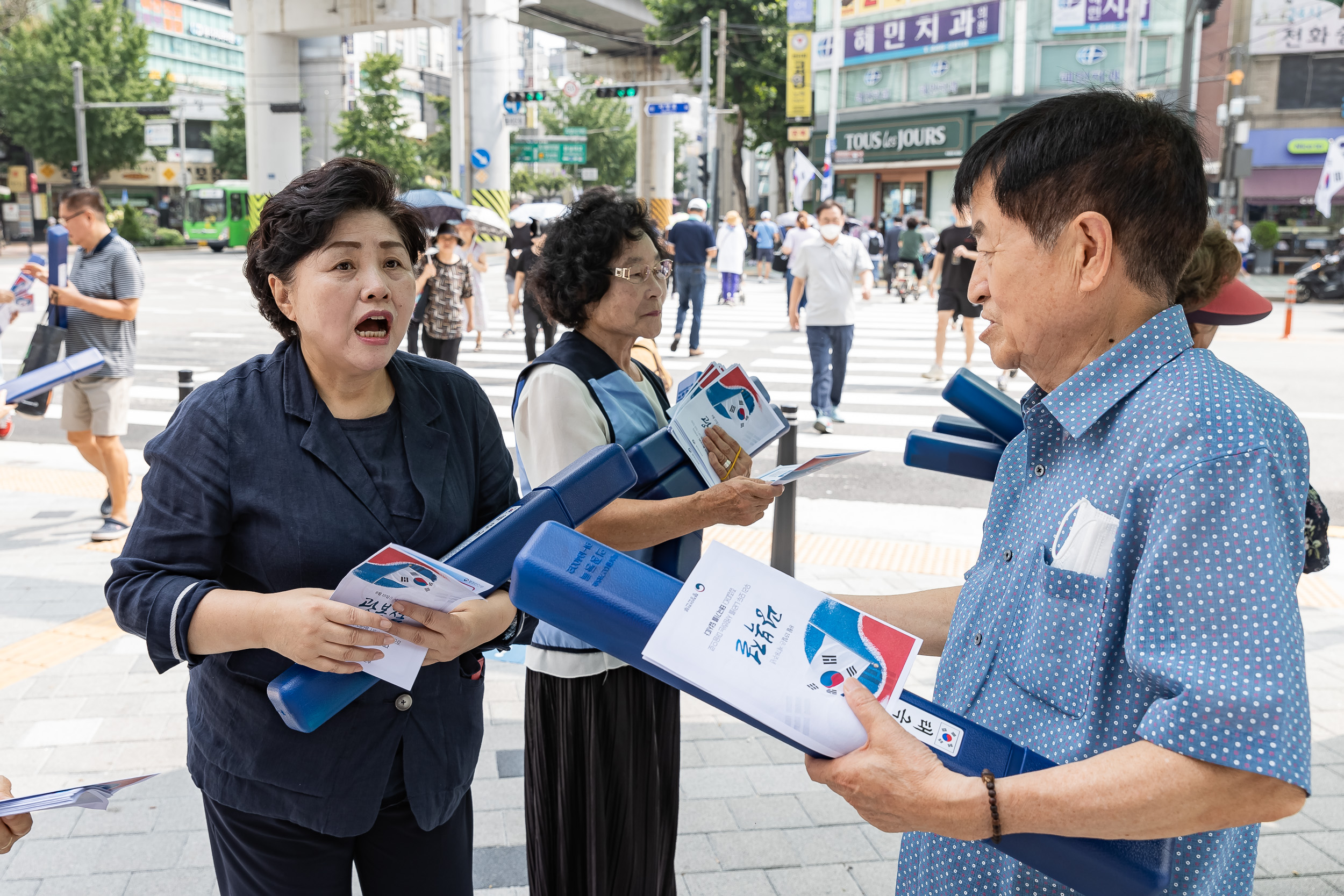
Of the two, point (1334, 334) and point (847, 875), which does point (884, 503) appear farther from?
point (1334, 334)

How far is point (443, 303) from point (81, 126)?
134ft

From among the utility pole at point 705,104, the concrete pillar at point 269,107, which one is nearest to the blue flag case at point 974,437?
the utility pole at point 705,104

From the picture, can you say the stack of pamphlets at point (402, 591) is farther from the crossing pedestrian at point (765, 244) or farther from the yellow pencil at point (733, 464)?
the crossing pedestrian at point (765, 244)

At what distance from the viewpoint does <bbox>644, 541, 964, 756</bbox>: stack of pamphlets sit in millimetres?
1118

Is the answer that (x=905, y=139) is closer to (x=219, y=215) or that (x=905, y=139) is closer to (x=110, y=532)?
(x=219, y=215)

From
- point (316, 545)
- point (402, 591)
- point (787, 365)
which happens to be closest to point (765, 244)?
point (787, 365)

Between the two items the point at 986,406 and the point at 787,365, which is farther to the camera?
the point at 787,365

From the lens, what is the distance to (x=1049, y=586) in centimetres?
129

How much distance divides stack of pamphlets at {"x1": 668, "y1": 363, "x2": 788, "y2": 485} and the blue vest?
0.30 feet

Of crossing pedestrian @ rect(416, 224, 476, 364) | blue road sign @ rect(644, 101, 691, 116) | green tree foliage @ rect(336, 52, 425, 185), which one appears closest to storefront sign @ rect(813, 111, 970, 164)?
blue road sign @ rect(644, 101, 691, 116)

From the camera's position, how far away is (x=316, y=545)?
69.7 inches

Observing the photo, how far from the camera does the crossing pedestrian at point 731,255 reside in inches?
750

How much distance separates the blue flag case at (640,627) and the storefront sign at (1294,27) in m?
39.2

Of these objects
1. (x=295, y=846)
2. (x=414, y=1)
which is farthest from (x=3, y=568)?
(x=414, y=1)
